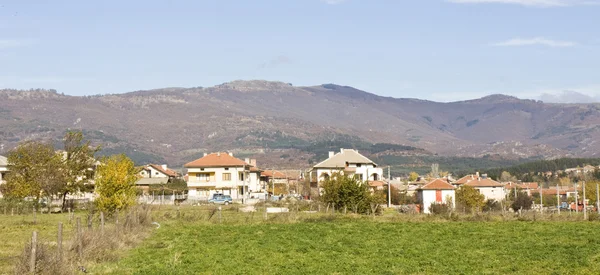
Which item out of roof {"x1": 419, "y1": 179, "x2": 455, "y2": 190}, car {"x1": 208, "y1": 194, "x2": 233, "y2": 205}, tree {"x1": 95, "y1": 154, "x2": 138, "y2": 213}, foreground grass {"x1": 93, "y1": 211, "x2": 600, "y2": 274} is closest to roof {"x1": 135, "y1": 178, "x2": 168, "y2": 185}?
car {"x1": 208, "y1": 194, "x2": 233, "y2": 205}

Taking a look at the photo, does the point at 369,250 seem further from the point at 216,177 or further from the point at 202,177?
the point at 202,177

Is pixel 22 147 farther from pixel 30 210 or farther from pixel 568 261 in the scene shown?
pixel 568 261

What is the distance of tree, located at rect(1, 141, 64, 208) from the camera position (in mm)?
68125

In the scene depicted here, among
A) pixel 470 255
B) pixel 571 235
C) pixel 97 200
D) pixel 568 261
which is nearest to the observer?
pixel 568 261

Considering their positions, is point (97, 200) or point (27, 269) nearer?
point (27, 269)

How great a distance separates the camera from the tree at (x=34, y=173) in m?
68.1

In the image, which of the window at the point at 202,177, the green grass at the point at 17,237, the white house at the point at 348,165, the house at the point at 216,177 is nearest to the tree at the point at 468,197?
the white house at the point at 348,165

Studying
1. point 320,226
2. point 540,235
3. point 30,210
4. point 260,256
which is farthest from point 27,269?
point 30,210

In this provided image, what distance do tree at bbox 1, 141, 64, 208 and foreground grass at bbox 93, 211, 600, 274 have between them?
29.2m

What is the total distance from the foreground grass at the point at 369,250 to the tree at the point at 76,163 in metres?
30.9

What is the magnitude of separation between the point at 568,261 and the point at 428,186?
83.3m

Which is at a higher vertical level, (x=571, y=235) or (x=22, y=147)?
(x=22, y=147)

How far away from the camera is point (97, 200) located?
4775cm

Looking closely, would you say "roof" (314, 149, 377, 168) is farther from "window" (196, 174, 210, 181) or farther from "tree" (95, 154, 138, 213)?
"tree" (95, 154, 138, 213)
